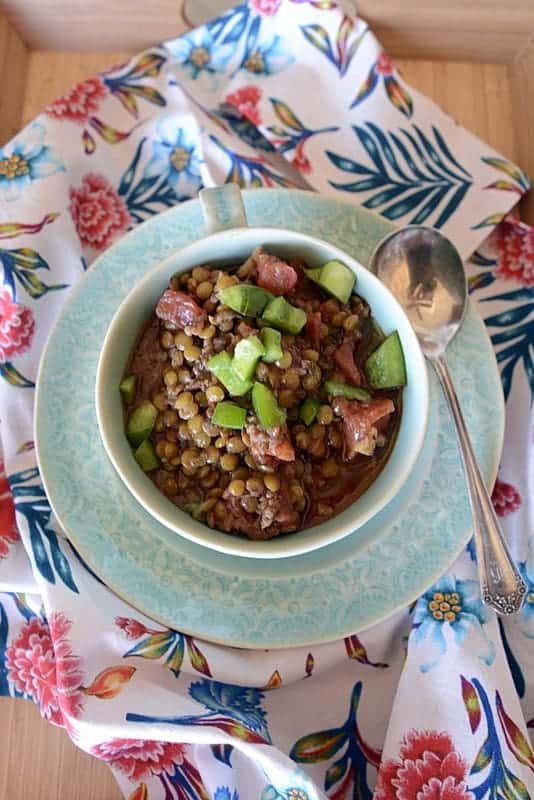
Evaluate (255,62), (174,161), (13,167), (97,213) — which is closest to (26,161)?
(13,167)

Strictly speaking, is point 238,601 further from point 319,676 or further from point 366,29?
point 366,29

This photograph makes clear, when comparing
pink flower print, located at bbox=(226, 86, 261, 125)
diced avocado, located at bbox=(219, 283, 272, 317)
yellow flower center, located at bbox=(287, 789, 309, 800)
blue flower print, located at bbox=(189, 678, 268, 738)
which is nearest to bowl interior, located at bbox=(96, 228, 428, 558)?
diced avocado, located at bbox=(219, 283, 272, 317)

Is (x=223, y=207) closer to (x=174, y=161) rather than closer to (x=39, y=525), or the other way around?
(x=174, y=161)

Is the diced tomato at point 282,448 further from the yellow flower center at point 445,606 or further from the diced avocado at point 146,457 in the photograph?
the yellow flower center at point 445,606

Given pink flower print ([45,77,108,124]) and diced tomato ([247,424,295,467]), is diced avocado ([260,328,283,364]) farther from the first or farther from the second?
pink flower print ([45,77,108,124])

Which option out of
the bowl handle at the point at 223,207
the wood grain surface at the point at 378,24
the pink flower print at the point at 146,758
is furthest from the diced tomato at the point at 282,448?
the wood grain surface at the point at 378,24

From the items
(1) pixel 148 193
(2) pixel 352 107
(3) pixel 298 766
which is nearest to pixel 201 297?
(1) pixel 148 193
